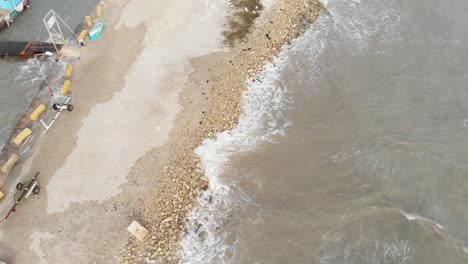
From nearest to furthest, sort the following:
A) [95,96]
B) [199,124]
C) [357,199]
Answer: [357,199] → [199,124] → [95,96]

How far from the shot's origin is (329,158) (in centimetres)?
1548

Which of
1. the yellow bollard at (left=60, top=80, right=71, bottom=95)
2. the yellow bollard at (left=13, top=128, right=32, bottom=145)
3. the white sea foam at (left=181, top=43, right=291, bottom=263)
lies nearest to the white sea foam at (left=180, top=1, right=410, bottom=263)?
the white sea foam at (left=181, top=43, right=291, bottom=263)

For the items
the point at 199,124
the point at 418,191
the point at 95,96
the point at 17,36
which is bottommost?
the point at 418,191

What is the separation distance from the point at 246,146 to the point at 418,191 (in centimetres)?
711

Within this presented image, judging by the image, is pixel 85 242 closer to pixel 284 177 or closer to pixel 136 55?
pixel 284 177

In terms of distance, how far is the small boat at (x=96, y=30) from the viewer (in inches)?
789

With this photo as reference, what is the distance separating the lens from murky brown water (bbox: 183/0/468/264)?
13.3 meters

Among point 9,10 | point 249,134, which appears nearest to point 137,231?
point 249,134

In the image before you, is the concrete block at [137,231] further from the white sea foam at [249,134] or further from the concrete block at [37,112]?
the concrete block at [37,112]

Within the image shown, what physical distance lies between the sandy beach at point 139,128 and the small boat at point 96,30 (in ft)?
1.13

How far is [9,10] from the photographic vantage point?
2166cm

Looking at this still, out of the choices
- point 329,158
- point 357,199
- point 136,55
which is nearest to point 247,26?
point 136,55

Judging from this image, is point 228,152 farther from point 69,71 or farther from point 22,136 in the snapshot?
point 69,71

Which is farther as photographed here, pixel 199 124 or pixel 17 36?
pixel 17 36
